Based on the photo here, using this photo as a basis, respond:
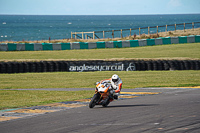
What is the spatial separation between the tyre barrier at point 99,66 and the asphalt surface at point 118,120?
13.0m

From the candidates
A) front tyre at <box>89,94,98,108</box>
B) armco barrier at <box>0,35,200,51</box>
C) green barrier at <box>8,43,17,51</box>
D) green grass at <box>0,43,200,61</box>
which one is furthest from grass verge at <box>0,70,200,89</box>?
armco barrier at <box>0,35,200,51</box>

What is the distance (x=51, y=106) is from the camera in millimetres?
Result: 12438

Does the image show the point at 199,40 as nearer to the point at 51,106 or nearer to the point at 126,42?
the point at 126,42

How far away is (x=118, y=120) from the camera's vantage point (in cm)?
923

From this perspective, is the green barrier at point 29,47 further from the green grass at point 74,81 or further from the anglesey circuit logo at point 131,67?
the anglesey circuit logo at point 131,67

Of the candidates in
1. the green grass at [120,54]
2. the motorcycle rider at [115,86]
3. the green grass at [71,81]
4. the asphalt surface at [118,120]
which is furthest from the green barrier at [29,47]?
the motorcycle rider at [115,86]

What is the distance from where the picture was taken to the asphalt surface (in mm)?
8141

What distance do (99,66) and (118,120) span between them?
1671cm

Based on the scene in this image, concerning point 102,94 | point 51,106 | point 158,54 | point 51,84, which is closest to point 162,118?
point 102,94

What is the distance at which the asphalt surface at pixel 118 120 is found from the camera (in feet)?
26.7

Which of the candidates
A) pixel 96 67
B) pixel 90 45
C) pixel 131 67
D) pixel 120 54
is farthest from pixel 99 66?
pixel 90 45

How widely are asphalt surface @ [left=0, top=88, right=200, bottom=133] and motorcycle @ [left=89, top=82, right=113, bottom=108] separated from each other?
0.23m

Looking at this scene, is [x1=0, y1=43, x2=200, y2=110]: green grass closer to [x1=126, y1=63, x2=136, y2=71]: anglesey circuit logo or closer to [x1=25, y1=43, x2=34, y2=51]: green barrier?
[x1=126, y1=63, x2=136, y2=71]: anglesey circuit logo

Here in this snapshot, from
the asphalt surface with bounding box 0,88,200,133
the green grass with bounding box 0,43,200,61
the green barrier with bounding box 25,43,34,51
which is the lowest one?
the asphalt surface with bounding box 0,88,200,133
